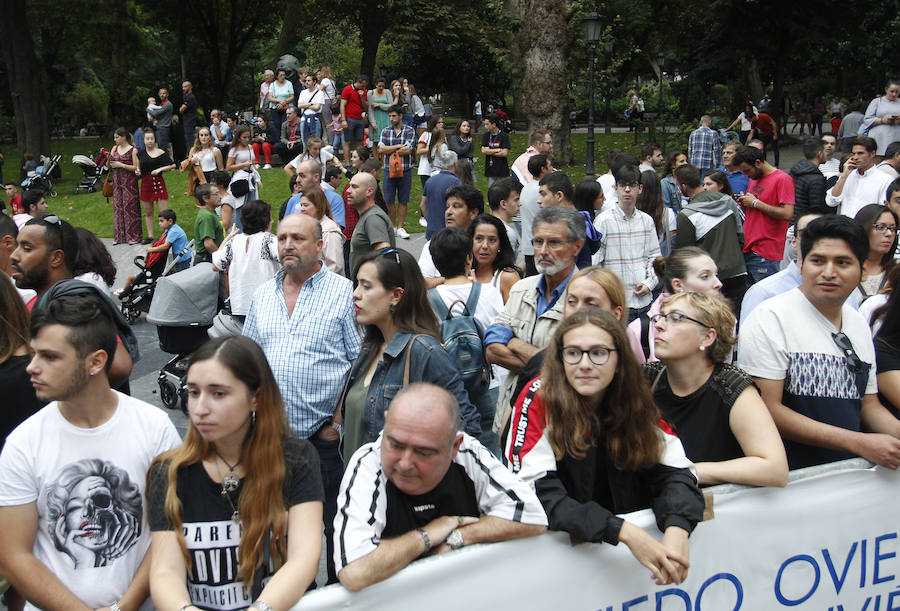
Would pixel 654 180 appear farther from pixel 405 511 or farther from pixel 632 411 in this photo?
pixel 405 511

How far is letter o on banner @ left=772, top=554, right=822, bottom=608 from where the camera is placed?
10.7 ft

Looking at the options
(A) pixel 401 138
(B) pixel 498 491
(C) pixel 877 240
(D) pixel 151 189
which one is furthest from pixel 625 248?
(D) pixel 151 189

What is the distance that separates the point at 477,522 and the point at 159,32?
58697mm

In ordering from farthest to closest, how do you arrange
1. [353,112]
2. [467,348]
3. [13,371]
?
[353,112] < [467,348] < [13,371]

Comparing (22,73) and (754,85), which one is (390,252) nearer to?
(22,73)

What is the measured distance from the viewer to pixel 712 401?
3270 millimetres

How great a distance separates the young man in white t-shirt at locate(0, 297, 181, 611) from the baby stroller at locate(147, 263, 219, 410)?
416cm

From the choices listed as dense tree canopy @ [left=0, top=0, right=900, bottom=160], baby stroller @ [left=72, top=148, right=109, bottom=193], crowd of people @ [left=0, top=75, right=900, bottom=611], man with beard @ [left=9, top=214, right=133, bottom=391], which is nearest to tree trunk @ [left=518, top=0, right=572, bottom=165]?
dense tree canopy @ [left=0, top=0, right=900, bottom=160]

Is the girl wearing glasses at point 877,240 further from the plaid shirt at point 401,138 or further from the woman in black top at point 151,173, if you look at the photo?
the woman in black top at point 151,173

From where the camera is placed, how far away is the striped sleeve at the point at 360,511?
8.52 ft

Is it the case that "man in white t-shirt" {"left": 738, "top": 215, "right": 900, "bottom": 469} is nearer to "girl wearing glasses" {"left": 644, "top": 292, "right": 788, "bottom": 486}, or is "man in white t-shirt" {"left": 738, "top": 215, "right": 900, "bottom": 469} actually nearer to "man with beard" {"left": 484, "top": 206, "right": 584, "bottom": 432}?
"girl wearing glasses" {"left": 644, "top": 292, "right": 788, "bottom": 486}

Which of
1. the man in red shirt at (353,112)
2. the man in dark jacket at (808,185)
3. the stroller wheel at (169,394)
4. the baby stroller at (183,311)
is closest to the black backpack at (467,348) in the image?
the baby stroller at (183,311)

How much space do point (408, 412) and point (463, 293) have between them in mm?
2098

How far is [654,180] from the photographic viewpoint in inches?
295
